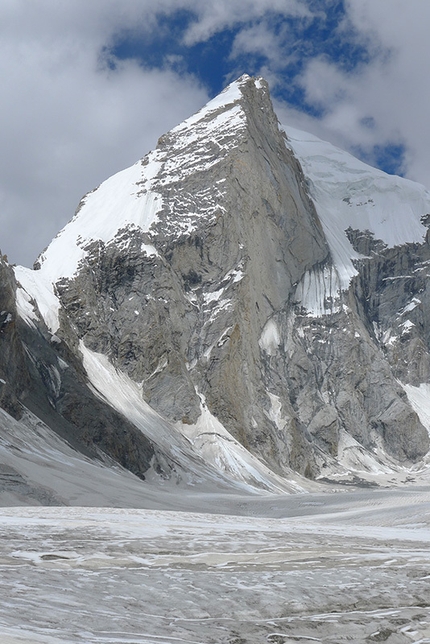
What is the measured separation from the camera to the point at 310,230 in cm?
13375

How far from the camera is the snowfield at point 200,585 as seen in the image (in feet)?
22.3

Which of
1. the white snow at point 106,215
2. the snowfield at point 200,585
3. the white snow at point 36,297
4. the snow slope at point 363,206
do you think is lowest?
the snowfield at point 200,585

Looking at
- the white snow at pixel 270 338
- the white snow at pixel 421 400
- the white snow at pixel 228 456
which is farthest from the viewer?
the white snow at pixel 421 400

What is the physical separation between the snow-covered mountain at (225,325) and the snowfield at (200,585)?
46.0 metres

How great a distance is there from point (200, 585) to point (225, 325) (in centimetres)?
9286

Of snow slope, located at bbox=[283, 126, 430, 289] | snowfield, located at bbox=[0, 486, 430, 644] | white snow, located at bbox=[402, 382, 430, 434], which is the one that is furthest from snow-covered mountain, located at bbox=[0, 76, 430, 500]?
snowfield, located at bbox=[0, 486, 430, 644]

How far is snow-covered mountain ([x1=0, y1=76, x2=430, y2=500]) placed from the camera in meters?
73.1

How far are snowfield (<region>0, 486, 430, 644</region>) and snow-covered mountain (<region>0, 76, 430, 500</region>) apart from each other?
45972 mm

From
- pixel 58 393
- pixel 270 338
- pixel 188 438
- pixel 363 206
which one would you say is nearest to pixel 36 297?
pixel 58 393

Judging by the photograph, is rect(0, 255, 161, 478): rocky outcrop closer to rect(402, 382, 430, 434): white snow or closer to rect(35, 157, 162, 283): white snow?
rect(35, 157, 162, 283): white snow

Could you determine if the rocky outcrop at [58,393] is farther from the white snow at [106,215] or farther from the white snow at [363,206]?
the white snow at [363,206]

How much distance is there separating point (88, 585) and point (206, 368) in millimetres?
89876

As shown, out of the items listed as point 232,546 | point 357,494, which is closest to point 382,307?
point 357,494

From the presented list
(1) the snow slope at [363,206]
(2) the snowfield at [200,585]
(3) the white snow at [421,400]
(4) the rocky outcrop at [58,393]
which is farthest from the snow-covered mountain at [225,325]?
(2) the snowfield at [200,585]
